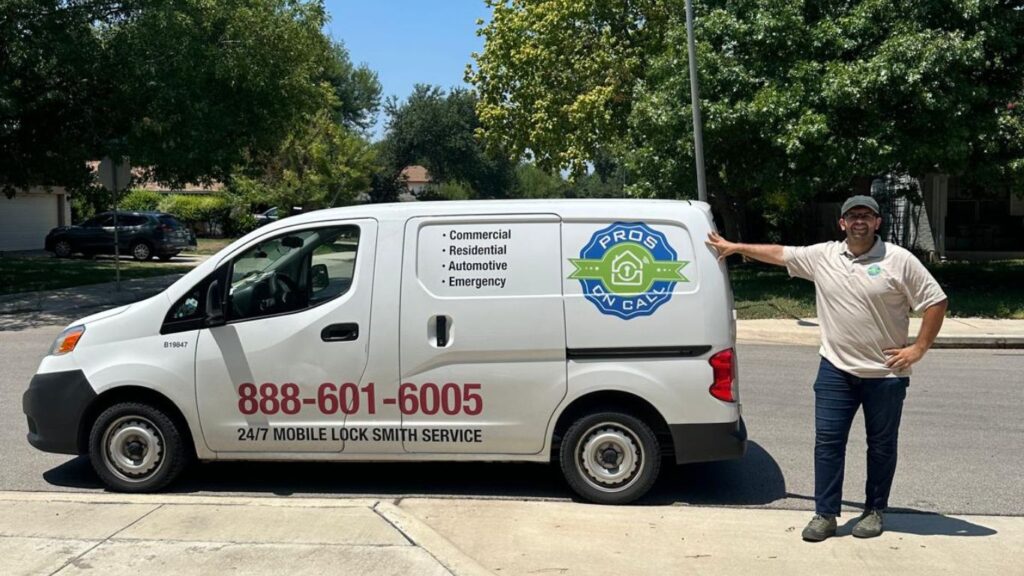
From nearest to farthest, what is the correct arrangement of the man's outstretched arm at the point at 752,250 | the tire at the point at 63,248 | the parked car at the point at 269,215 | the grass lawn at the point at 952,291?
the man's outstretched arm at the point at 752,250 → the grass lawn at the point at 952,291 → the parked car at the point at 269,215 → the tire at the point at 63,248

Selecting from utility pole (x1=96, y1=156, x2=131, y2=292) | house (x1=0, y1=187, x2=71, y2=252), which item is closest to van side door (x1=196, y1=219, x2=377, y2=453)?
utility pole (x1=96, y1=156, x2=131, y2=292)

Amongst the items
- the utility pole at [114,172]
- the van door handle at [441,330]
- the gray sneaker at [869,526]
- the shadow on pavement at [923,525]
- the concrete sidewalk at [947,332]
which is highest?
the utility pole at [114,172]

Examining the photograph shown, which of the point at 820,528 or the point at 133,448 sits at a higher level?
the point at 133,448

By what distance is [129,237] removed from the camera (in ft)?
101

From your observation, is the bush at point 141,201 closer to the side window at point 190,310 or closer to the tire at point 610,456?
the side window at point 190,310

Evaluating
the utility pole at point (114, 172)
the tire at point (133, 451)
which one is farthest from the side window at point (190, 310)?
the utility pole at point (114, 172)

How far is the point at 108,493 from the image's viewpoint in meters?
6.11

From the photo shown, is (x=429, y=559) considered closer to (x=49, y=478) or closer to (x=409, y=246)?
(x=409, y=246)

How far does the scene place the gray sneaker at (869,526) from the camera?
5.13 meters

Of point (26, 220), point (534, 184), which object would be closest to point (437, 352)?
point (26, 220)

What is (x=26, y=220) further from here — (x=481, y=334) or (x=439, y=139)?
(x=481, y=334)

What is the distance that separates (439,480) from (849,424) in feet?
9.20

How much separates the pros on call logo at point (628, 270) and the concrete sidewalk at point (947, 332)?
9128mm

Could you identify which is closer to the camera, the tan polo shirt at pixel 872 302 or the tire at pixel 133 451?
the tan polo shirt at pixel 872 302
